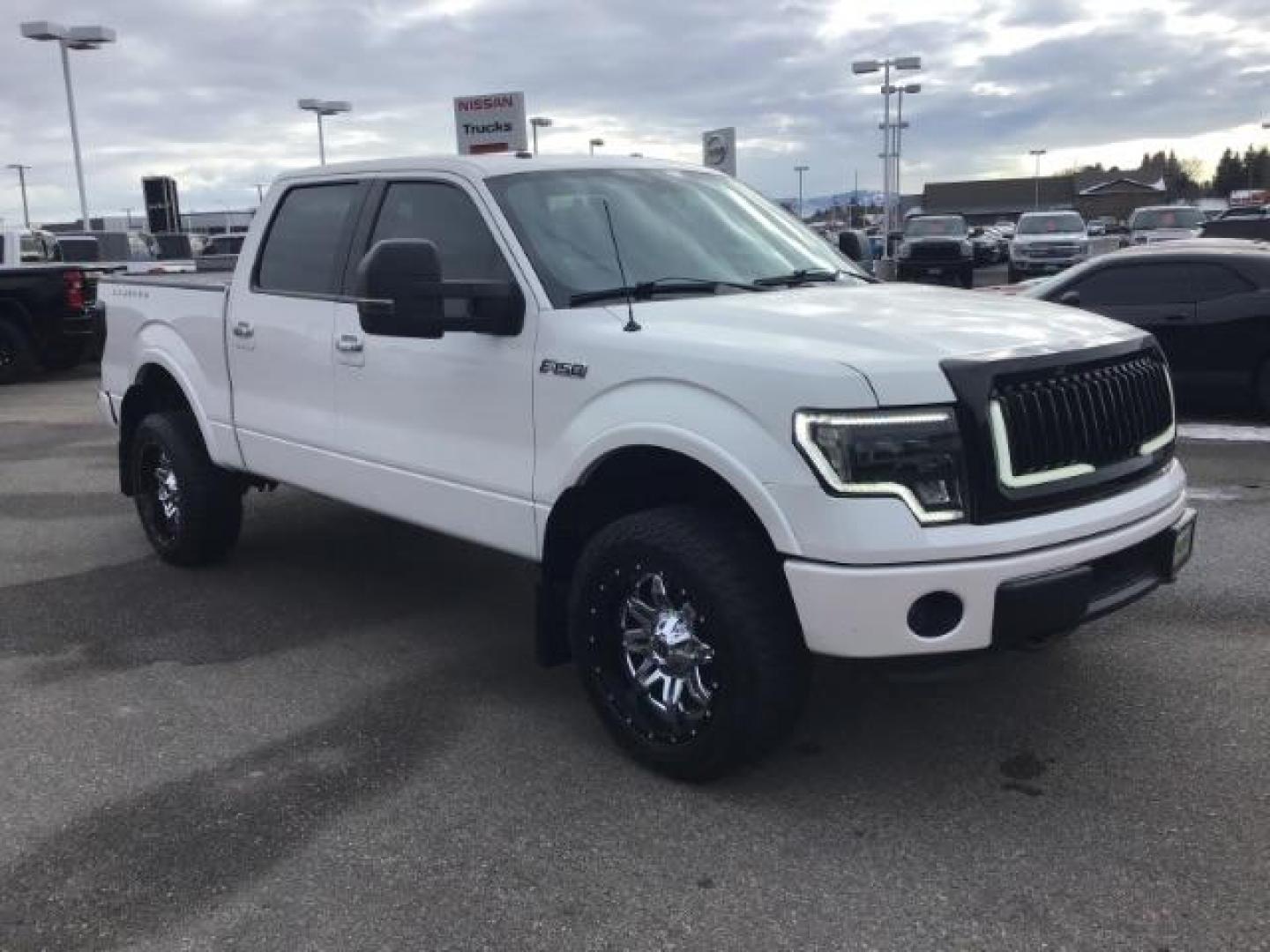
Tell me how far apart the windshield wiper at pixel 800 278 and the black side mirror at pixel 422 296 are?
961mm

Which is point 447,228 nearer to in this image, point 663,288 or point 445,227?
point 445,227

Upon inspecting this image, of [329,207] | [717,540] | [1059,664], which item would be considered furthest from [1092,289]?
[717,540]

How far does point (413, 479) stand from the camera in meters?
4.70

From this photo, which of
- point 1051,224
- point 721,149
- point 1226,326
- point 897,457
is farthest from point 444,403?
point 1051,224

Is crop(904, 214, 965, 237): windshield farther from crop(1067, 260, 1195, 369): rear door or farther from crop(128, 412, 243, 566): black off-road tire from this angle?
crop(128, 412, 243, 566): black off-road tire

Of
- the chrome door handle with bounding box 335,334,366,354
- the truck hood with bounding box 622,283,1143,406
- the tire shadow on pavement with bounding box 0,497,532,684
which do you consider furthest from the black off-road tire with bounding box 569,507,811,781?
the chrome door handle with bounding box 335,334,366,354

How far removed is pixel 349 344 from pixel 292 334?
1.63 ft

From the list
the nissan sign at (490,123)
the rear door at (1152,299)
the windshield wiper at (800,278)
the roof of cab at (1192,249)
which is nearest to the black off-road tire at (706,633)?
the windshield wiper at (800,278)

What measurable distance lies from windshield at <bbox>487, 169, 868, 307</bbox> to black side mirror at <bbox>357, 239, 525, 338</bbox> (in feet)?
0.55

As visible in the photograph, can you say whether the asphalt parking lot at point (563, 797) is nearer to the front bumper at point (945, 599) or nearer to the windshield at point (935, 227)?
the front bumper at point (945, 599)

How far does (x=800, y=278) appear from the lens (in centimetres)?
466

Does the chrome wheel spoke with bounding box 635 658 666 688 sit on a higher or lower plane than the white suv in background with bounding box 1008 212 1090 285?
lower

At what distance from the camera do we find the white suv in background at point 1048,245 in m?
27.1

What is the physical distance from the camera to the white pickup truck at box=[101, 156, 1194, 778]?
3291 millimetres
